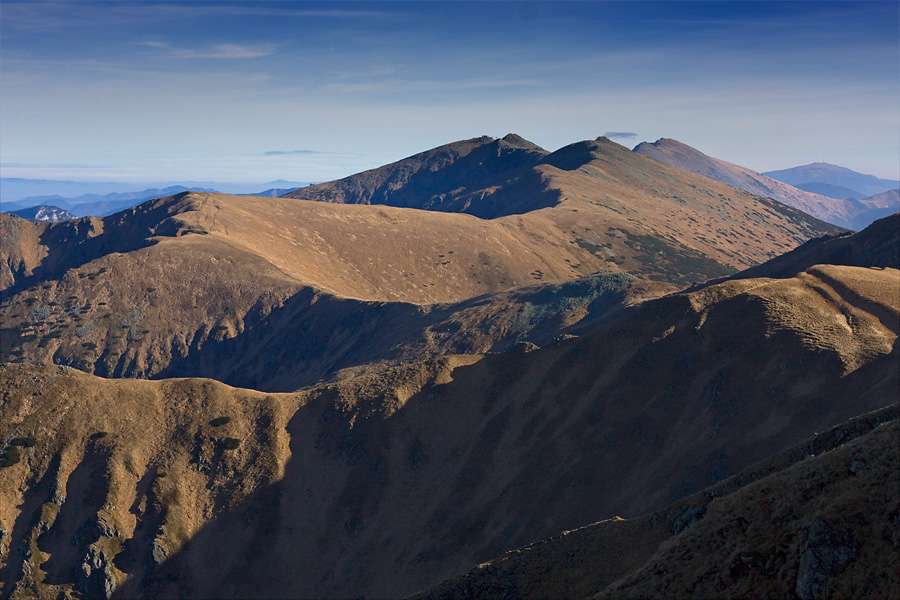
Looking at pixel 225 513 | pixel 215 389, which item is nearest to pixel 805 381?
pixel 225 513

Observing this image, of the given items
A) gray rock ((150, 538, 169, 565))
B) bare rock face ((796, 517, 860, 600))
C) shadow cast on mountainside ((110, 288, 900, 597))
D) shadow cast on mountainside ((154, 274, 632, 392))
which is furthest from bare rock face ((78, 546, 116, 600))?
bare rock face ((796, 517, 860, 600))

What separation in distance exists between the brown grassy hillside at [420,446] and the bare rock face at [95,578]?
0.27m

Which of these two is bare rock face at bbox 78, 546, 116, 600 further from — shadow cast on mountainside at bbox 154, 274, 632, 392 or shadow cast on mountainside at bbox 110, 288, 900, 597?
shadow cast on mountainside at bbox 154, 274, 632, 392

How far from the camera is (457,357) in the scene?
111500 millimetres

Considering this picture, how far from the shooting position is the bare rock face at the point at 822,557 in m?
30.2

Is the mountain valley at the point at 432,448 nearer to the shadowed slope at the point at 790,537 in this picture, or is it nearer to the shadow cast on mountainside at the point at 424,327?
the shadowed slope at the point at 790,537

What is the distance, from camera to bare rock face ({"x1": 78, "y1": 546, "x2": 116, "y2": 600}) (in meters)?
84.1

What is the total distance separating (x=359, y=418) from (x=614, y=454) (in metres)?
43.4

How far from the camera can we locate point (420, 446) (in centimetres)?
9925

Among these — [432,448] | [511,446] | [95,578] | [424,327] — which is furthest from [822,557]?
[424,327]

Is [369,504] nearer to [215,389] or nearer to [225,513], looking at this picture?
[225,513]

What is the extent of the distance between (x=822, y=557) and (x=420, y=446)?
7349 cm

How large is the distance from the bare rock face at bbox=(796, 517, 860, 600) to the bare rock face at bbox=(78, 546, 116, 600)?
88.9 m

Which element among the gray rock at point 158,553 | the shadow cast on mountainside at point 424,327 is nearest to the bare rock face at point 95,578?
the gray rock at point 158,553
